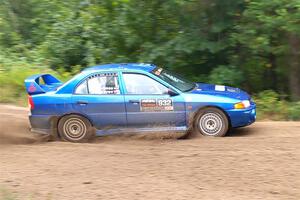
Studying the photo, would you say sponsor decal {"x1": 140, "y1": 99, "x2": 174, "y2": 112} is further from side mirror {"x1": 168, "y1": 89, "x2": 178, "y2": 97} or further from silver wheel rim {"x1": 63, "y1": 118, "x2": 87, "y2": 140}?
silver wheel rim {"x1": 63, "y1": 118, "x2": 87, "y2": 140}

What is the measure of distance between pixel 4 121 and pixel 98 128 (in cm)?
208

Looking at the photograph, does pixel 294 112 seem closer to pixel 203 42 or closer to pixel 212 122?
pixel 212 122

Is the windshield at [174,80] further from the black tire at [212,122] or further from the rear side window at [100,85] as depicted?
the rear side window at [100,85]

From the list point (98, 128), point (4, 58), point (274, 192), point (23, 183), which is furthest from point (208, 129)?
point (4, 58)

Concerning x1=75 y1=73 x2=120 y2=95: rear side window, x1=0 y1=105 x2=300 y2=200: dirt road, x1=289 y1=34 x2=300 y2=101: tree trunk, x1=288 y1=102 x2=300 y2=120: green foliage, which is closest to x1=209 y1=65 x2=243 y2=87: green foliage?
x1=289 y1=34 x2=300 y2=101: tree trunk

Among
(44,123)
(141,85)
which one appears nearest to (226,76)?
(141,85)

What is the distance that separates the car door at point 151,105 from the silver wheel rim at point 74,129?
90cm

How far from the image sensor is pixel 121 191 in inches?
237

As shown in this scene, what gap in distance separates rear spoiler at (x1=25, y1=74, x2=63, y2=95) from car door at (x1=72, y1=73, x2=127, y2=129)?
75cm

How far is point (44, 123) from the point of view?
912 cm

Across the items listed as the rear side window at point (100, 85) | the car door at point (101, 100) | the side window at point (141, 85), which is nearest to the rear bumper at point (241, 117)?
the side window at point (141, 85)

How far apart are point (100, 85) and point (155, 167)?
263 cm

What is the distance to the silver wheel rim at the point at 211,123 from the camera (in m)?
8.73

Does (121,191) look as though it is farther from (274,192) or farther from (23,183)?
(274,192)
